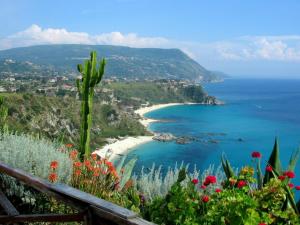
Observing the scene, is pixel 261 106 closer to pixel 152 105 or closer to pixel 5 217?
pixel 152 105

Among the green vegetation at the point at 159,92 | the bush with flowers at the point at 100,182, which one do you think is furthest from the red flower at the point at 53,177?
the green vegetation at the point at 159,92

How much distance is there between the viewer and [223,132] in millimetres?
78875

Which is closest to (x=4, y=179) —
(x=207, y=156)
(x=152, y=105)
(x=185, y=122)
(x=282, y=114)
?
(x=207, y=156)

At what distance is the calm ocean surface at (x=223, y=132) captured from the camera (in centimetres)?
5806

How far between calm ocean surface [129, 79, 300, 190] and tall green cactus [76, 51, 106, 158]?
36960 mm

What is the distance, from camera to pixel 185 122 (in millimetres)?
93375

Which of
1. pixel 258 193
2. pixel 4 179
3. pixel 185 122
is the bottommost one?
pixel 185 122

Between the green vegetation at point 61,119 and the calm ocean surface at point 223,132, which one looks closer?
the green vegetation at point 61,119

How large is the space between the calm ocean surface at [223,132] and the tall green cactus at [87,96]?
37.0 m

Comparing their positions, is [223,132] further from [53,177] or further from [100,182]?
[53,177]

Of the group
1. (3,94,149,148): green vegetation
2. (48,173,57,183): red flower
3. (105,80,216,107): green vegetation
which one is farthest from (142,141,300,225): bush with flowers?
(105,80,216,107): green vegetation

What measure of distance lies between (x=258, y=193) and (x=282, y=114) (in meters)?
103

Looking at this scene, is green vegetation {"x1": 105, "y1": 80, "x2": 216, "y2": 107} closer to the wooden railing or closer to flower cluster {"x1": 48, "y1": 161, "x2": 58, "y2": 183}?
flower cluster {"x1": 48, "y1": 161, "x2": 58, "y2": 183}

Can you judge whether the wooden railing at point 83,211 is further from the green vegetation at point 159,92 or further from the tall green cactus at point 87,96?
the green vegetation at point 159,92
